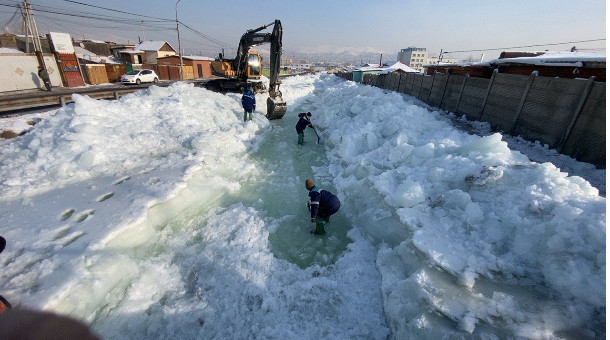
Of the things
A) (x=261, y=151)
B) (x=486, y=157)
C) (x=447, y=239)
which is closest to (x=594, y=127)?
(x=486, y=157)

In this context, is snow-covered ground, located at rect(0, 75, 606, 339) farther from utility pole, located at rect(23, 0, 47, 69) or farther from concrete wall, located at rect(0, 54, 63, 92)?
utility pole, located at rect(23, 0, 47, 69)

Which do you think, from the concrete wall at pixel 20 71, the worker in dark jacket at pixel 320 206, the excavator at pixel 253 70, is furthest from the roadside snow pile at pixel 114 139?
the concrete wall at pixel 20 71

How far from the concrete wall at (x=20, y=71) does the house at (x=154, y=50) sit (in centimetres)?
2233

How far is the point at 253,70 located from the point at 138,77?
14673mm

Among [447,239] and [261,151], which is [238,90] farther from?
[447,239]

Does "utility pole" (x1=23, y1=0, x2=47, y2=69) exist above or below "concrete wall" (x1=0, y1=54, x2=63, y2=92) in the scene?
above

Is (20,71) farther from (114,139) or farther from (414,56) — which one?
(414,56)

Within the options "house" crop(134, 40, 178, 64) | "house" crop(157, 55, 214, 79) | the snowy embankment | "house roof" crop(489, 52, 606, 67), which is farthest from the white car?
"house roof" crop(489, 52, 606, 67)

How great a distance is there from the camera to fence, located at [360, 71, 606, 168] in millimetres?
6191

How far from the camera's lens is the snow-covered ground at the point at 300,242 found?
316 cm

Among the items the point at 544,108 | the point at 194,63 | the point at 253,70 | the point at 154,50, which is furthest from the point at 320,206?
the point at 154,50

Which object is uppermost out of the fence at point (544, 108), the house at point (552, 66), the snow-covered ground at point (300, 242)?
the house at point (552, 66)

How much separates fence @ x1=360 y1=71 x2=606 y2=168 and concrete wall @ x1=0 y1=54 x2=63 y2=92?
29.6 metres

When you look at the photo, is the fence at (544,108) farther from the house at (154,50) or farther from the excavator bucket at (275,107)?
the house at (154,50)
